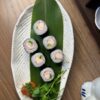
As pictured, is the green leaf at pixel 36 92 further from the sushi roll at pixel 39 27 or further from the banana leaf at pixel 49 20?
the sushi roll at pixel 39 27

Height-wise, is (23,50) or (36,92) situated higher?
(23,50)

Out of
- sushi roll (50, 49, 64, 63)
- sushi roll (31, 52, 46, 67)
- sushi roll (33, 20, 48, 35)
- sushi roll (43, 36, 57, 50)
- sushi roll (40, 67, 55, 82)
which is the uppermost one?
sushi roll (33, 20, 48, 35)

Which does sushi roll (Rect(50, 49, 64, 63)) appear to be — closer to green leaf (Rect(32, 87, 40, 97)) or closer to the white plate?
the white plate

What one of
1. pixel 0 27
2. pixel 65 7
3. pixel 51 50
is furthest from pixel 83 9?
pixel 0 27

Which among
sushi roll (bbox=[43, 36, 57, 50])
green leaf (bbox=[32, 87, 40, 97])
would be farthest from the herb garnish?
sushi roll (bbox=[43, 36, 57, 50])

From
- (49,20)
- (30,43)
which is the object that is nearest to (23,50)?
(30,43)

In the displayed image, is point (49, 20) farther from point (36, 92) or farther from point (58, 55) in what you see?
point (36, 92)
